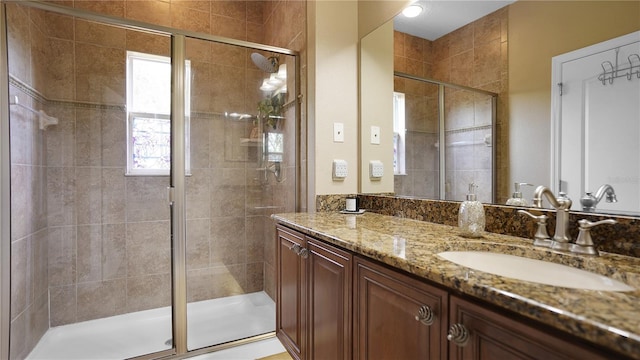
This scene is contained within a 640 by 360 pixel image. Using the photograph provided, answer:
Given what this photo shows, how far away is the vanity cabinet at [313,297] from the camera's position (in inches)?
42.1

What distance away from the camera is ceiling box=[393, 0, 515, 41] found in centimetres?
135

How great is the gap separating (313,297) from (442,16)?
143 centimetres

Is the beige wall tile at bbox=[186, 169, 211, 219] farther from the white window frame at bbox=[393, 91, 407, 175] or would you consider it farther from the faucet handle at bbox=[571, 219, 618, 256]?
the faucet handle at bbox=[571, 219, 618, 256]

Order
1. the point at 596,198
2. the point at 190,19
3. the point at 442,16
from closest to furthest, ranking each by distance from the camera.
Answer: the point at 596,198, the point at 442,16, the point at 190,19

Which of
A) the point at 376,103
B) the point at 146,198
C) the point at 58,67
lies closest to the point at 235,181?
the point at 146,198

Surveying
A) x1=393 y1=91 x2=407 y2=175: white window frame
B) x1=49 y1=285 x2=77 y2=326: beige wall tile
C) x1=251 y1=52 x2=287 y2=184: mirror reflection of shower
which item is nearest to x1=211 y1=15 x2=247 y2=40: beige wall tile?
x1=251 y1=52 x2=287 y2=184: mirror reflection of shower

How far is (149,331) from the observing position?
201cm

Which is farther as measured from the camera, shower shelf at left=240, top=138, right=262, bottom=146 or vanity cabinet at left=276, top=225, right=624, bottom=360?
shower shelf at left=240, top=138, right=262, bottom=146

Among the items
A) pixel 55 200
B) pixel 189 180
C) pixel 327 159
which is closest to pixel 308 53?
pixel 327 159

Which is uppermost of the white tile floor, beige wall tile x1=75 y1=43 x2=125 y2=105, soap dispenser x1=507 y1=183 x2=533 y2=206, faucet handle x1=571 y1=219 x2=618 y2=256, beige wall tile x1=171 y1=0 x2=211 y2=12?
beige wall tile x1=171 y1=0 x2=211 y2=12

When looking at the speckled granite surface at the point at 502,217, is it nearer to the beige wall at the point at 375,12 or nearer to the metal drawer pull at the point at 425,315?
the metal drawer pull at the point at 425,315

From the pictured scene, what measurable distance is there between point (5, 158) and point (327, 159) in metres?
1.64

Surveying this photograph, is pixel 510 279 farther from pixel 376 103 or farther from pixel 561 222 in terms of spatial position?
pixel 376 103

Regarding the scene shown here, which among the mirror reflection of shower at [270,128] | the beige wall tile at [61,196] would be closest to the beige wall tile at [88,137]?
the beige wall tile at [61,196]
